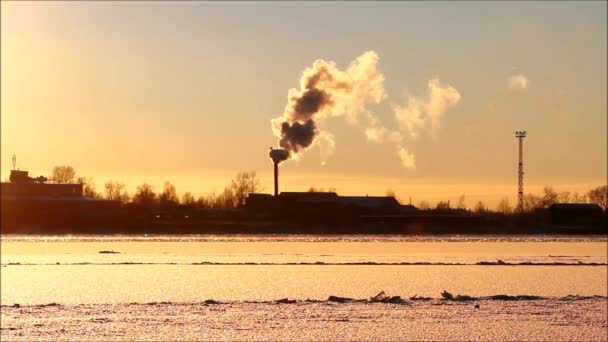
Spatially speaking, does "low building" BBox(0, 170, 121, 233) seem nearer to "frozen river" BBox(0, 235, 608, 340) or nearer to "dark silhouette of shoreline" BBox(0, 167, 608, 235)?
"dark silhouette of shoreline" BBox(0, 167, 608, 235)

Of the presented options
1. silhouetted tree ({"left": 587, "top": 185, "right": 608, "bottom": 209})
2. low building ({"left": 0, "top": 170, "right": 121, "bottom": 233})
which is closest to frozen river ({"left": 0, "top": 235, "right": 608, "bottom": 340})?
low building ({"left": 0, "top": 170, "right": 121, "bottom": 233})

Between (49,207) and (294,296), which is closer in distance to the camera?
(294,296)

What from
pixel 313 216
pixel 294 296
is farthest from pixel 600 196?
pixel 294 296

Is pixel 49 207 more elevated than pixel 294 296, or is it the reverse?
pixel 49 207

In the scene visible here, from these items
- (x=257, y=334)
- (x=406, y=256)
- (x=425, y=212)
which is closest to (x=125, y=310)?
(x=257, y=334)

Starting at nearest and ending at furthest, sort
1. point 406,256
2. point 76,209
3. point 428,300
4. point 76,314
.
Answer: point 76,314
point 428,300
point 406,256
point 76,209

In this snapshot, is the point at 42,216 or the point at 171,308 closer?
the point at 171,308

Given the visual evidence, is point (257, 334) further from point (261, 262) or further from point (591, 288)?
point (261, 262)

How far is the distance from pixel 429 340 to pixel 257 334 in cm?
312

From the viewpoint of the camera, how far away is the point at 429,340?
1734 cm

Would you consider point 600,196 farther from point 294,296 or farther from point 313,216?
point 294,296

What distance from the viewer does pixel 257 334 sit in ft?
58.3

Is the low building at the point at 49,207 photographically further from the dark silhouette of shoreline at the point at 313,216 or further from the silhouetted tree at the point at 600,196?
the silhouetted tree at the point at 600,196

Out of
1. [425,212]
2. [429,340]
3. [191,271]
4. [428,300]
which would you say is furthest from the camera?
[425,212]
